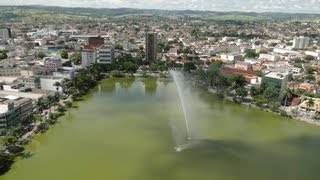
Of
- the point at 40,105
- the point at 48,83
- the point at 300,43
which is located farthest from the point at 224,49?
the point at 40,105

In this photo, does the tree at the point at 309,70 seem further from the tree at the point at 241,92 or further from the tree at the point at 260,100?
the tree at the point at 260,100

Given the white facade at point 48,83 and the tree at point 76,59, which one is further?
the tree at point 76,59

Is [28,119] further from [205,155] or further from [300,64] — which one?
[300,64]

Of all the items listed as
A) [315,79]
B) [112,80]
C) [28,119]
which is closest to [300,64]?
[315,79]

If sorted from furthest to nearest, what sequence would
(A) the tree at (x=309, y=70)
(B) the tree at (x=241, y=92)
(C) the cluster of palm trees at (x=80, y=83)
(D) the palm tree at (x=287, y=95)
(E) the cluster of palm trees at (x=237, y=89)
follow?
(A) the tree at (x=309, y=70)
(C) the cluster of palm trees at (x=80, y=83)
(B) the tree at (x=241, y=92)
(D) the palm tree at (x=287, y=95)
(E) the cluster of palm trees at (x=237, y=89)

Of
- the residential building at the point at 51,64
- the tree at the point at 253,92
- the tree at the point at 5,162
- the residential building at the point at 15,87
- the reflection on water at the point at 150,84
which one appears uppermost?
the residential building at the point at 51,64

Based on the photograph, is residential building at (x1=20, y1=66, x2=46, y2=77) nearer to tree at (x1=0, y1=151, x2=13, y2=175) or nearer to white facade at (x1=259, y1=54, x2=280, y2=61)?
tree at (x1=0, y1=151, x2=13, y2=175)

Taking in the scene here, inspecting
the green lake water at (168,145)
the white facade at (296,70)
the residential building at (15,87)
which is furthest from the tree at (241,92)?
the residential building at (15,87)

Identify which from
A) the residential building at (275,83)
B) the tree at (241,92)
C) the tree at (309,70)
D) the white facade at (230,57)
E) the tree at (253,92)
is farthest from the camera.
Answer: the white facade at (230,57)
